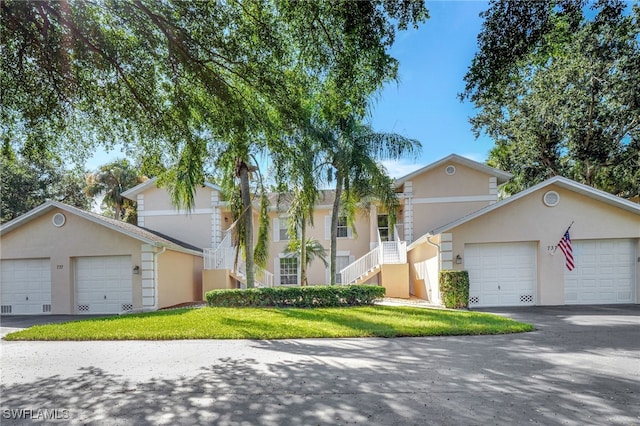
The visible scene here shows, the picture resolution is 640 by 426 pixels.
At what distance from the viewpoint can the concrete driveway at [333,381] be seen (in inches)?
144

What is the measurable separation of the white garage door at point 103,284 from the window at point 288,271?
7.68 meters

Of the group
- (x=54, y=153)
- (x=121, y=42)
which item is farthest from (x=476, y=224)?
(x=54, y=153)

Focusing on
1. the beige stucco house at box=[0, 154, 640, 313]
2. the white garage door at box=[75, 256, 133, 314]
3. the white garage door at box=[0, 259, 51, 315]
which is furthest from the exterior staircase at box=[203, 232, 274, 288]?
the white garage door at box=[0, 259, 51, 315]

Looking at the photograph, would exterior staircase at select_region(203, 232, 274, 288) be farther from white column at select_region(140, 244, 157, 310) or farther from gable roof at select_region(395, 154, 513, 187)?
gable roof at select_region(395, 154, 513, 187)

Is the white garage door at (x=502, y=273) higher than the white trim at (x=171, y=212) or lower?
lower

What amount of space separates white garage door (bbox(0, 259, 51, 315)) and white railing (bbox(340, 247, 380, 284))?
460 inches

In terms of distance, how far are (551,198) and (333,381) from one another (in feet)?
35.1

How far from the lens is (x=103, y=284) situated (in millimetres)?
12633

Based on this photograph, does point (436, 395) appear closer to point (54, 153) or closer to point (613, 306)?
point (54, 153)

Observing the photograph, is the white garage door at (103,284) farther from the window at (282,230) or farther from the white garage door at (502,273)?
the white garage door at (502,273)

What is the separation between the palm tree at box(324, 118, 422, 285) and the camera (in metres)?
11.4

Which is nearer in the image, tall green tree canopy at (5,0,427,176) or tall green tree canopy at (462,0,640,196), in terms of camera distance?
tall green tree canopy at (5,0,427,176)

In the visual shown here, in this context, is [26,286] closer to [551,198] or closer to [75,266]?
[75,266]

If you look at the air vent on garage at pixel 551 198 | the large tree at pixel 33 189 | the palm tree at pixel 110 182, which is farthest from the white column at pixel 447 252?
the large tree at pixel 33 189
